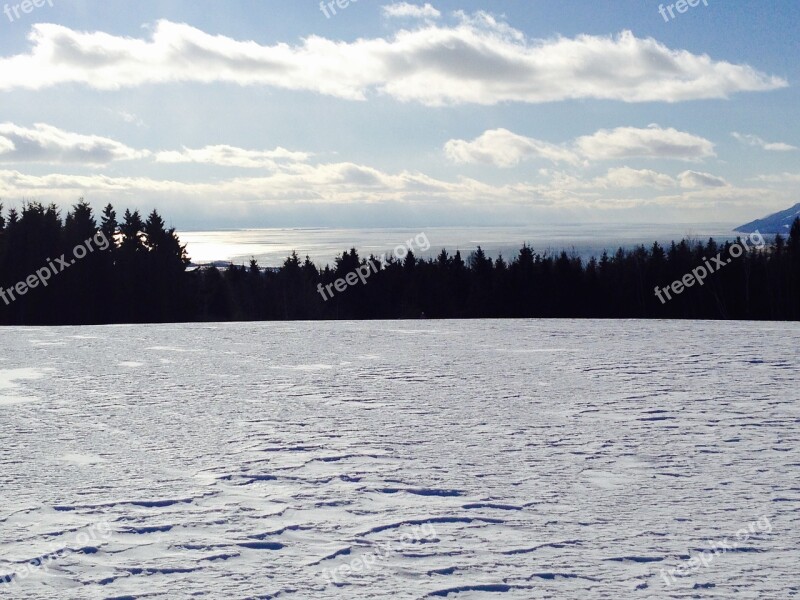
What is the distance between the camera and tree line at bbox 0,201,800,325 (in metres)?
42.7

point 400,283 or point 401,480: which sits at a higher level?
point 400,283

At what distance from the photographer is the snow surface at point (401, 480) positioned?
3.23 metres

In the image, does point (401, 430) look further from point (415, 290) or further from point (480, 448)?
point (415, 290)

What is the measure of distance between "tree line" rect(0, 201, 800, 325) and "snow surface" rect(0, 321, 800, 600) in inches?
1374

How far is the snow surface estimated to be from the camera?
3230mm

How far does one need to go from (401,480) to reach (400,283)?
54539 millimetres

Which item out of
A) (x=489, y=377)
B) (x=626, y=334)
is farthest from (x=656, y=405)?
(x=626, y=334)

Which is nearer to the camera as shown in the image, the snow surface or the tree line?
the snow surface

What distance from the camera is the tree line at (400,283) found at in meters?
42.7

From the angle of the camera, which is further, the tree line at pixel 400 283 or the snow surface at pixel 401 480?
the tree line at pixel 400 283

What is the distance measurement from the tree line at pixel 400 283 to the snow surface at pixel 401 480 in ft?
114

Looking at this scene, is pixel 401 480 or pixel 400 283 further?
pixel 400 283

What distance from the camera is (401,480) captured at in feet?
15.5

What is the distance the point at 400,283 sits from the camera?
194 feet
